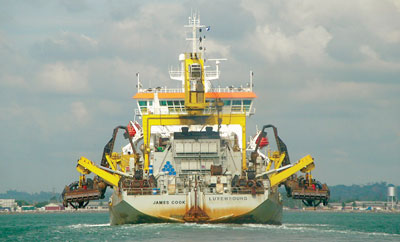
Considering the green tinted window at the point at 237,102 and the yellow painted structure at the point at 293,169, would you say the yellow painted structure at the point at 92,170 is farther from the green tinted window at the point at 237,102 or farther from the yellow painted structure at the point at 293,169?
the green tinted window at the point at 237,102

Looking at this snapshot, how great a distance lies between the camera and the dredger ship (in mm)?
49250

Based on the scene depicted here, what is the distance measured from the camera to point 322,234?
163ft

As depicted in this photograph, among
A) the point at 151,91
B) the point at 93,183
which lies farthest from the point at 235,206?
the point at 151,91

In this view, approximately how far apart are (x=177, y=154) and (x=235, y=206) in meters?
6.34

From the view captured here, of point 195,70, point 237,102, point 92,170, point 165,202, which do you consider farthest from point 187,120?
point 165,202

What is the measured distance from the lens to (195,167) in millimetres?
53094

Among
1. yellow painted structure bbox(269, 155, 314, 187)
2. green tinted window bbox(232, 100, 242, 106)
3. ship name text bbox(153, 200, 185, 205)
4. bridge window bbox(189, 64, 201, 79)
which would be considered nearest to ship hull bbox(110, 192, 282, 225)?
ship name text bbox(153, 200, 185, 205)

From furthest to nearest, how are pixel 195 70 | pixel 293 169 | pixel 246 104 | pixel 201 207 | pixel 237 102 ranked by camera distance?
pixel 246 104 → pixel 237 102 → pixel 195 70 → pixel 293 169 → pixel 201 207

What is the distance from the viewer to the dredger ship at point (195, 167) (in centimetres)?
4925

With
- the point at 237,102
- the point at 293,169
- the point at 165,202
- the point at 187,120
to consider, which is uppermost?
the point at 237,102

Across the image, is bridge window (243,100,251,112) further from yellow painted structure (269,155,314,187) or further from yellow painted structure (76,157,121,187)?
yellow painted structure (76,157,121,187)

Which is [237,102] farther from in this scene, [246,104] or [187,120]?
[187,120]

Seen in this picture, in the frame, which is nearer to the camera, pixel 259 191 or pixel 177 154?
pixel 259 191

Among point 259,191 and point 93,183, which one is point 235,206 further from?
point 93,183
